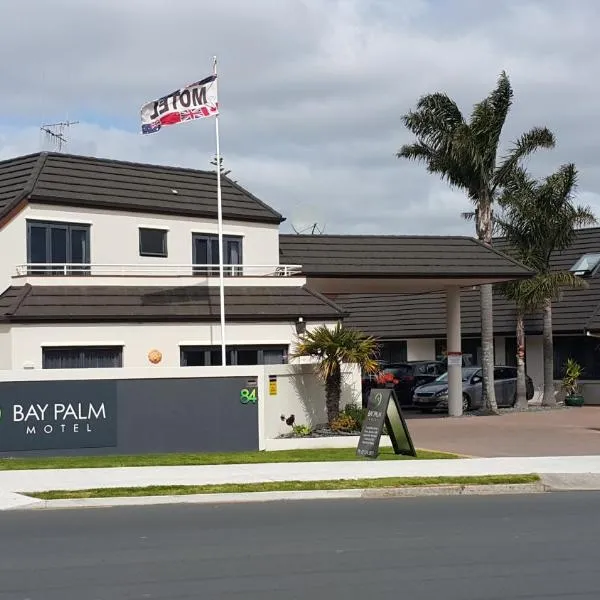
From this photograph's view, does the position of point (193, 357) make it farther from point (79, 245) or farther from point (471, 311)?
point (471, 311)

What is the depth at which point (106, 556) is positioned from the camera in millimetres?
10664

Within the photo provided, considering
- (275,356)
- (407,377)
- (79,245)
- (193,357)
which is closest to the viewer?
(193,357)

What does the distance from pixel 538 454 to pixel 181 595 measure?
45.9ft

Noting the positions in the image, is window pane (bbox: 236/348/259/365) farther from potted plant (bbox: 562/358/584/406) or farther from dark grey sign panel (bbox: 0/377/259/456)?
potted plant (bbox: 562/358/584/406)

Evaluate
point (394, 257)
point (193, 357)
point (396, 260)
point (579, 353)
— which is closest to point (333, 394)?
point (193, 357)

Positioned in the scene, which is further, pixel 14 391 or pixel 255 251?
pixel 255 251

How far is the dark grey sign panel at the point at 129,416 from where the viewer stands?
20.9 metres

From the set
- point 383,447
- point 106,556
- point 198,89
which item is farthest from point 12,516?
point 198,89

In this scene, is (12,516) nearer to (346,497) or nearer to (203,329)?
(346,497)

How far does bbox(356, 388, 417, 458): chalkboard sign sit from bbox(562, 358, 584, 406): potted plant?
18320 millimetres

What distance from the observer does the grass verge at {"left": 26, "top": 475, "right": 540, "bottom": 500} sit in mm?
15492

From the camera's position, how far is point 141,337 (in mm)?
24719

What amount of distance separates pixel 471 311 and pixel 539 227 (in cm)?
784

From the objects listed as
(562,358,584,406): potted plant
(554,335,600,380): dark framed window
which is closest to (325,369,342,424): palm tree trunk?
(562,358,584,406): potted plant
